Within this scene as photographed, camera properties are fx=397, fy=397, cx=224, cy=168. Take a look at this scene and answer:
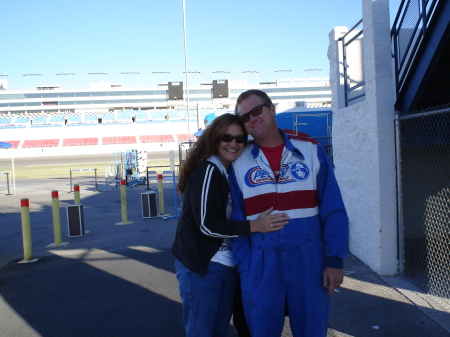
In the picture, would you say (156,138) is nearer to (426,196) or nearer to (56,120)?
(56,120)

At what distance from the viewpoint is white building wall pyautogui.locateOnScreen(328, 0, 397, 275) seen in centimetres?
503

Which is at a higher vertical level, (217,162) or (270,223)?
(217,162)

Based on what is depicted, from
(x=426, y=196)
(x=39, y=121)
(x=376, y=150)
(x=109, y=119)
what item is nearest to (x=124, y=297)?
(x=376, y=150)

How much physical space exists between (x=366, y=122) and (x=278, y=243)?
11.9 feet

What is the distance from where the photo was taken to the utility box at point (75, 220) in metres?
8.98

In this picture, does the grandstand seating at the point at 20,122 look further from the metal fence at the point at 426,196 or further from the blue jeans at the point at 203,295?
the blue jeans at the point at 203,295

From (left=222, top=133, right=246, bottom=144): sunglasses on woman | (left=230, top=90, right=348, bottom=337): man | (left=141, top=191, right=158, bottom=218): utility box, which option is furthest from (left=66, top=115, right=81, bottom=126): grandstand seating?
(left=230, top=90, right=348, bottom=337): man

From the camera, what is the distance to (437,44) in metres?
4.36

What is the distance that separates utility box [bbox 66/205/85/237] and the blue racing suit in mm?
7393

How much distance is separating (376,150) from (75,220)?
6.73 m

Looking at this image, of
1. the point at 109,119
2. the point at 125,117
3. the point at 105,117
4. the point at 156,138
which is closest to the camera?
the point at 156,138

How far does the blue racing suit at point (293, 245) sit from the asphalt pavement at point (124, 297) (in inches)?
68.1

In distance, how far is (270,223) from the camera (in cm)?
230

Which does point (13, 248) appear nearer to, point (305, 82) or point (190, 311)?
point (190, 311)
